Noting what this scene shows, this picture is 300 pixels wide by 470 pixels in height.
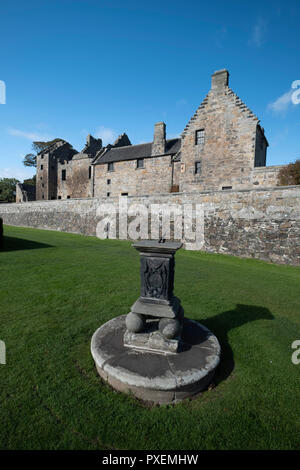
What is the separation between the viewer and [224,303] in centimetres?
547

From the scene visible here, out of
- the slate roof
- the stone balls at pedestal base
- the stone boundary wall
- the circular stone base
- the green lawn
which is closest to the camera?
the green lawn

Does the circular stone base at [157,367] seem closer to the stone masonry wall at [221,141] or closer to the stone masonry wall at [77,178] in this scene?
the stone masonry wall at [221,141]

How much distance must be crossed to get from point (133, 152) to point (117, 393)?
2638 centimetres

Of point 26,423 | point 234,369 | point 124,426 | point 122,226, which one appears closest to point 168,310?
point 234,369

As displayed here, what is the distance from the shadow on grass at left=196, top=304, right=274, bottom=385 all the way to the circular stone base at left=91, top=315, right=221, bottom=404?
0.84 ft

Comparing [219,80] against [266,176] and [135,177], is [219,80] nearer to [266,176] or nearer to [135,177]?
[266,176]

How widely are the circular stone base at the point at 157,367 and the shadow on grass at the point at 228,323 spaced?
26 cm

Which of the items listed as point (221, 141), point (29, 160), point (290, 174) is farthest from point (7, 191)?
point (290, 174)

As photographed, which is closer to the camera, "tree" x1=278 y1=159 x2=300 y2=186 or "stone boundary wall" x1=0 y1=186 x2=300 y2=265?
"stone boundary wall" x1=0 y1=186 x2=300 y2=265

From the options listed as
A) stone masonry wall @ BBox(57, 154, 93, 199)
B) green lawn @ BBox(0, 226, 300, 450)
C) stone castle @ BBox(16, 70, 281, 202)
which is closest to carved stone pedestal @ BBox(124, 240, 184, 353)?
green lawn @ BBox(0, 226, 300, 450)

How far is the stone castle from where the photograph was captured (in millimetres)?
16703

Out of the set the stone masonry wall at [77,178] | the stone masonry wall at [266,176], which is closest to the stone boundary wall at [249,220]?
the stone masonry wall at [266,176]

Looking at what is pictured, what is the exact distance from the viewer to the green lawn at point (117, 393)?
86.1 inches

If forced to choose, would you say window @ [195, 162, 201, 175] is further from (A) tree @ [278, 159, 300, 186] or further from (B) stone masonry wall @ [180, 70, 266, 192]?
(A) tree @ [278, 159, 300, 186]
